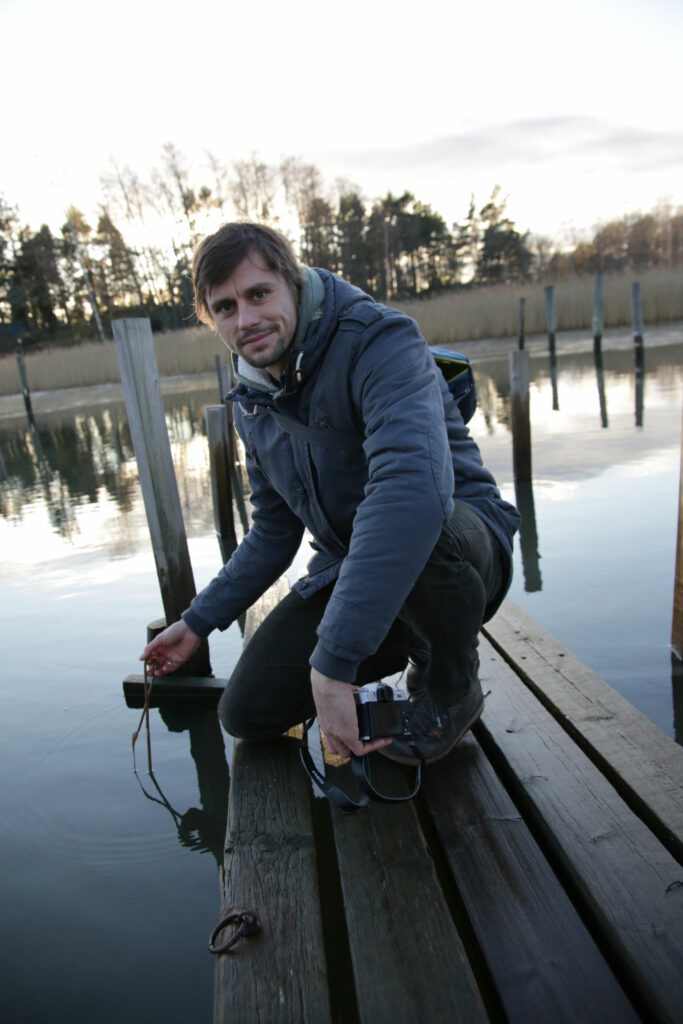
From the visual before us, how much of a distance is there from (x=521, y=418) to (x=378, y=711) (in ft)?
17.0

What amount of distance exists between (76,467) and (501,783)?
9.66 metres

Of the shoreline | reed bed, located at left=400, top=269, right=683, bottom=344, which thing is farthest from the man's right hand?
reed bed, located at left=400, top=269, right=683, bottom=344

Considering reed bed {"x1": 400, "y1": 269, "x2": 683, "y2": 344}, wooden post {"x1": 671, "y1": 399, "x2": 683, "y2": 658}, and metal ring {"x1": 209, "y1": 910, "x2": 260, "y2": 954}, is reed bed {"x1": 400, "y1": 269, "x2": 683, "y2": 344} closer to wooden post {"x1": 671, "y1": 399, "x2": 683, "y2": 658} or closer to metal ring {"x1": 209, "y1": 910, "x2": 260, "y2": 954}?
wooden post {"x1": 671, "y1": 399, "x2": 683, "y2": 658}

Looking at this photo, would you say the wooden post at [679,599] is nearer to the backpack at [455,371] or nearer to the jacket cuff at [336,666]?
Answer: the backpack at [455,371]

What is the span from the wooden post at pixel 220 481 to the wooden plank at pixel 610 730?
3662 mm

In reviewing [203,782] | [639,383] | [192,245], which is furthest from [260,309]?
[192,245]

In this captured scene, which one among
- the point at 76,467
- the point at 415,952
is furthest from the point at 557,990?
the point at 76,467

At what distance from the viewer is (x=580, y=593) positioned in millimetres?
4117

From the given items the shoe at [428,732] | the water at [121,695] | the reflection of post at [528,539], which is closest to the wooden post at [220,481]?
the water at [121,695]

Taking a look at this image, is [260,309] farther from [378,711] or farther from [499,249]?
[499,249]

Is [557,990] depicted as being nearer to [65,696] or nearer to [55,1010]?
[55,1010]

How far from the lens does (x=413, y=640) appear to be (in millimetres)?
2174

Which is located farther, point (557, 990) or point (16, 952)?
point (16, 952)

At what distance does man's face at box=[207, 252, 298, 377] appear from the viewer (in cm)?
192
